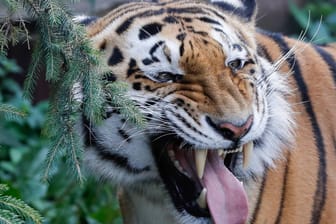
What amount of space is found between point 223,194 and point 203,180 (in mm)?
83

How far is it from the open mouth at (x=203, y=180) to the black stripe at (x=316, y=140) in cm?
44

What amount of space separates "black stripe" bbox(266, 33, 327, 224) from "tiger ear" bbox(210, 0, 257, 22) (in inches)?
10.0

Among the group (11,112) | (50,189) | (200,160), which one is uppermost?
(50,189)

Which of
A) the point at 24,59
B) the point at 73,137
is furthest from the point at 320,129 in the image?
the point at 24,59

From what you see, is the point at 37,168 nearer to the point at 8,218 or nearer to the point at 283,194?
the point at 283,194

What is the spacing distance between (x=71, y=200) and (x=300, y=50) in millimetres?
1852

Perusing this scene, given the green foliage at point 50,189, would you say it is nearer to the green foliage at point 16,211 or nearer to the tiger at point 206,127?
the tiger at point 206,127

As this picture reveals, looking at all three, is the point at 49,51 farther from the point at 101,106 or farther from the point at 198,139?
the point at 198,139

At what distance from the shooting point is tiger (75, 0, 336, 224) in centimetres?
316

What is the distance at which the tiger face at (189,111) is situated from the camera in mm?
3137

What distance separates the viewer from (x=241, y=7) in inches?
144

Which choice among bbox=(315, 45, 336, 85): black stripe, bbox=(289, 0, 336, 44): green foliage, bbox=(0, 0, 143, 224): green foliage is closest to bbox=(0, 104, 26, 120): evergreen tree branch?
bbox=(0, 0, 143, 224): green foliage

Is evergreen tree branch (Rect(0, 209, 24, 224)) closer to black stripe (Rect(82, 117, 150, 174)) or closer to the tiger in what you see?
the tiger

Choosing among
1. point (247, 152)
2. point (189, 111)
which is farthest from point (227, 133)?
point (247, 152)
